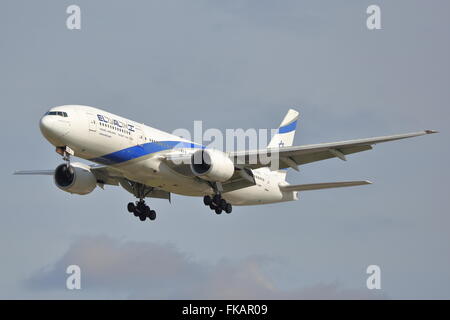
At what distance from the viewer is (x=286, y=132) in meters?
64.6

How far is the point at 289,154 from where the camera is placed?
168ft

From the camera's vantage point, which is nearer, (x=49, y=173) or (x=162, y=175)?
(x=162, y=175)

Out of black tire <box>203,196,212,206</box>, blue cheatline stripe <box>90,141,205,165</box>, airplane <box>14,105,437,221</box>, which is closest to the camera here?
airplane <box>14,105,437,221</box>

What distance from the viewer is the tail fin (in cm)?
6393

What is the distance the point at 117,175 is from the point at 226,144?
6.59 meters

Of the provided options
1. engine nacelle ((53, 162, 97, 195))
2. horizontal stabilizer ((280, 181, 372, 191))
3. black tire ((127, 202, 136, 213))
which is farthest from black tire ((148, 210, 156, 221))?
horizontal stabilizer ((280, 181, 372, 191))

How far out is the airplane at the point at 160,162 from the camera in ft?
156

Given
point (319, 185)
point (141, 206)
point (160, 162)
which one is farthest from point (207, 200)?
point (319, 185)

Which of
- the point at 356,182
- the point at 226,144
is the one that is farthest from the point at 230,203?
the point at 356,182

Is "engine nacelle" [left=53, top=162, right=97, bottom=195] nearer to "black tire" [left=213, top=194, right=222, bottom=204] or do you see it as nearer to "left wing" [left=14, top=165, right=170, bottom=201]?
"left wing" [left=14, top=165, right=170, bottom=201]

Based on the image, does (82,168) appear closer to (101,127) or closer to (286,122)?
(101,127)

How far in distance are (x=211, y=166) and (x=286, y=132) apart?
15.0 m

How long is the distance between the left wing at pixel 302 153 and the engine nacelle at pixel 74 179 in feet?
28.4

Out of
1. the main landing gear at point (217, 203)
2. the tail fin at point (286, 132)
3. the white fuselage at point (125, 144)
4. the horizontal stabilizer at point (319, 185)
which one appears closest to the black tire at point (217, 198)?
the main landing gear at point (217, 203)
